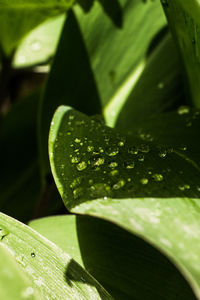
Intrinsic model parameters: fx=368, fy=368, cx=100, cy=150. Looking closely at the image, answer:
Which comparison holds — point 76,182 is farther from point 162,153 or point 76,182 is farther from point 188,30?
point 188,30

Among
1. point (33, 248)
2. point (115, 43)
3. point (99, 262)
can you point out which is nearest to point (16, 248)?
point (33, 248)

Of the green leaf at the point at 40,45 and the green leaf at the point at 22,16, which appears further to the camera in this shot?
the green leaf at the point at 40,45

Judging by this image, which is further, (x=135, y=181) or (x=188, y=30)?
(x=188, y=30)

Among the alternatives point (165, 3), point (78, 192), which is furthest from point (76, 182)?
point (165, 3)

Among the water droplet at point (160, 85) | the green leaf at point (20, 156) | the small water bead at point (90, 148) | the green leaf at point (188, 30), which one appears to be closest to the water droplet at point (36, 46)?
the green leaf at point (20, 156)

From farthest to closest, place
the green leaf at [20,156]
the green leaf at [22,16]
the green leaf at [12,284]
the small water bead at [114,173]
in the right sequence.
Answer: the green leaf at [20,156], the green leaf at [22,16], the small water bead at [114,173], the green leaf at [12,284]

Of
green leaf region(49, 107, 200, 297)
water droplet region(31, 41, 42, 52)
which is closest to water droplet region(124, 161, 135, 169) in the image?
green leaf region(49, 107, 200, 297)

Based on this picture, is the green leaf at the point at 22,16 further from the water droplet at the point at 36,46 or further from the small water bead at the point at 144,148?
the small water bead at the point at 144,148
